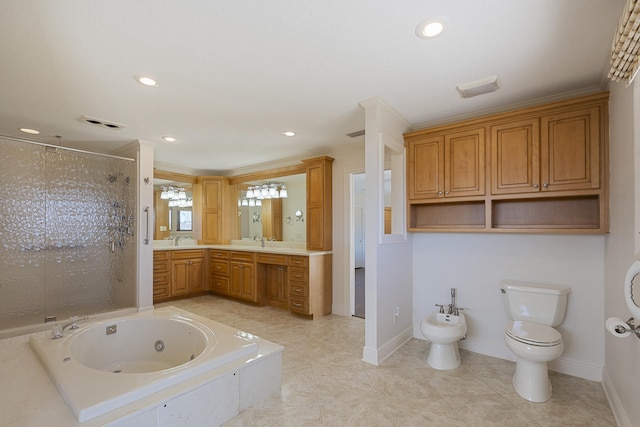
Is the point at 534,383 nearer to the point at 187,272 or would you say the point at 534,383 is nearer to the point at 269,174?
the point at 269,174

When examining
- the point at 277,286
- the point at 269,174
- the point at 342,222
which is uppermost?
the point at 269,174

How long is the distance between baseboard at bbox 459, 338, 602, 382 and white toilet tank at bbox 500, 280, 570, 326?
40 cm

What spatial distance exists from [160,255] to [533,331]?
470 centimetres

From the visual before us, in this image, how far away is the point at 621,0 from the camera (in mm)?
1428

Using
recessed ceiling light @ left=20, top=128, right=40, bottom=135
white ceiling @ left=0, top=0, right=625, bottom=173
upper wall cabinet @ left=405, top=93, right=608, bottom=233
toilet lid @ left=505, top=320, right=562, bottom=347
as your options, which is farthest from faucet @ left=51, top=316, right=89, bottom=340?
toilet lid @ left=505, top=320, right=562, bottom=347

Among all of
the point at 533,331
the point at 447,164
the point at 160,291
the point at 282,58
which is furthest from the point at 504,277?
the point at 160,291

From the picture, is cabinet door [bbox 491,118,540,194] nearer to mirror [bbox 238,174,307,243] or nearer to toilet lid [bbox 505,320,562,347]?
toilet lid [bbox 505,320,562,347]

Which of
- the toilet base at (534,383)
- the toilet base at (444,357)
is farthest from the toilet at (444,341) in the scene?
the toilet base at (534,383)

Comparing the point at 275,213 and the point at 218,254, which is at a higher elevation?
the point at 275,213

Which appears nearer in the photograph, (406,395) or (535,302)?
(406,395)

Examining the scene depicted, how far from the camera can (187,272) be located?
4.87 metres

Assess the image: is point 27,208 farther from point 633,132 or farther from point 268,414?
point 633,132

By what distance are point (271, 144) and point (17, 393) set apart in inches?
127

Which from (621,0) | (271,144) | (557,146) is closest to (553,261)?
(557,146)
